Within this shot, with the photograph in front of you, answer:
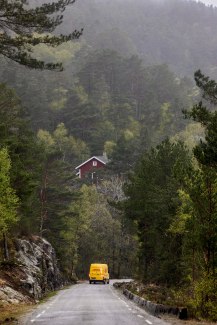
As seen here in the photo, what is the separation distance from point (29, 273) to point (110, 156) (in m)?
47.1

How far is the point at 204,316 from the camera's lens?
1895 cm

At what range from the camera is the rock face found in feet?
96.4

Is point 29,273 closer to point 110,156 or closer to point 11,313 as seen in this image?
point 11,313

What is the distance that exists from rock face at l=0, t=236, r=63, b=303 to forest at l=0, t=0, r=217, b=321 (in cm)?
133

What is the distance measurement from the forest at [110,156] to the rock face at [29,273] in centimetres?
133

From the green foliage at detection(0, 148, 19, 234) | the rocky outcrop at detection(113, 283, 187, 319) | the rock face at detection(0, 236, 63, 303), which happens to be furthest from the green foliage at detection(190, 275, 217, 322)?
the green foliage at detection(0, 148, 19, 234)

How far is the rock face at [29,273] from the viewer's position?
2939 cm

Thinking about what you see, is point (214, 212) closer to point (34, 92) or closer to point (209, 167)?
point (209, 167)

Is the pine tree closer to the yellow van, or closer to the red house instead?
the yellow van

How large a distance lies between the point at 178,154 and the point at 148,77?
3111 inches

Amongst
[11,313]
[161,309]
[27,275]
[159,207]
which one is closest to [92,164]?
[159,207]

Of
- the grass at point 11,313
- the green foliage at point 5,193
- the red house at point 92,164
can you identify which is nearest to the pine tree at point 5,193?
the green foliage at point 5,193

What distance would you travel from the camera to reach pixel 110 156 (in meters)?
81.8

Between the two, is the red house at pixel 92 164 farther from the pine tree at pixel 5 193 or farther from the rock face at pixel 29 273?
the pine tree at pixel 5 193
